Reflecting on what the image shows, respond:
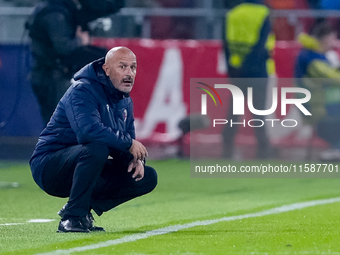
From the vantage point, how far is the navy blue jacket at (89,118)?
5.12 m

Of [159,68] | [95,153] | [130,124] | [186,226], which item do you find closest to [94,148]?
[95,153]

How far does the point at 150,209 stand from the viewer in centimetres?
698

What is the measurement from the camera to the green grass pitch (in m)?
4.74

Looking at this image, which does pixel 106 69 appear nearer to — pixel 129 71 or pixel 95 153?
pixel 129 71

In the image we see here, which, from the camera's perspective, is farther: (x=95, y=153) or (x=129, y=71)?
(x=129, y=71)

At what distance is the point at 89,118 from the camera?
513 cm

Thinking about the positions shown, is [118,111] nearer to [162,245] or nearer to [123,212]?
[162,245]

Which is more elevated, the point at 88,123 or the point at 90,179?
the point at 88,123

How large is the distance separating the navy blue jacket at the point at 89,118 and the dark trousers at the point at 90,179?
0.07 metres

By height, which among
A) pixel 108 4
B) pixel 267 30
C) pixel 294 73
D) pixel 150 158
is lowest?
pixel 150 158

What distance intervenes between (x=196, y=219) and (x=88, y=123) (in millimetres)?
1559

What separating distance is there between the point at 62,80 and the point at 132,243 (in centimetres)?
452

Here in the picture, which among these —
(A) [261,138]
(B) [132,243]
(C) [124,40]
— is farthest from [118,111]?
(C) [124,40]

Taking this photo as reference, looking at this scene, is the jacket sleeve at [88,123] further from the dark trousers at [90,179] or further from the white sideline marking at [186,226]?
the white sideline marking at [186,226]
